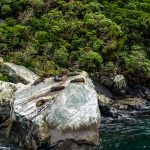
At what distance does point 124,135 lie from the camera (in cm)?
2758

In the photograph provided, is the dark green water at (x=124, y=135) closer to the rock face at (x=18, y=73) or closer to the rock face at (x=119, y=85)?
the rock face at (x=119, y=85)

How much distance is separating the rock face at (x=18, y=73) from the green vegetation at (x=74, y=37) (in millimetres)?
2077

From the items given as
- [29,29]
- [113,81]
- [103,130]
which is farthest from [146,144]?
[29,29]

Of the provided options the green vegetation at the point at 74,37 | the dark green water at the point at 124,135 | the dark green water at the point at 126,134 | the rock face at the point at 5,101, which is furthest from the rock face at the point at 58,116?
the green vegetation at the point at 74,37

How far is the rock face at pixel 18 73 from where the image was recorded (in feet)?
108

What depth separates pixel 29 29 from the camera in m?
41.9

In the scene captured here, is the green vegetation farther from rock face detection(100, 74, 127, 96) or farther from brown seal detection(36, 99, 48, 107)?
brown seal detection(36, 99, 48, 107)

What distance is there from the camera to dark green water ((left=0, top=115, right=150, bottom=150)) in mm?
24672

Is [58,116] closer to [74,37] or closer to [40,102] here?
[40,102]

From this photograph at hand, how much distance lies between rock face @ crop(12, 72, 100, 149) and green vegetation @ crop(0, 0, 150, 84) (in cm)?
1163

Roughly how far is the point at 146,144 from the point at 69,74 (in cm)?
653

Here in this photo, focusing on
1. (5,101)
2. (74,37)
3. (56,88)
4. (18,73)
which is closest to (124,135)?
(56,88)

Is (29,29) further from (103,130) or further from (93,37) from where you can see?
(103,130)

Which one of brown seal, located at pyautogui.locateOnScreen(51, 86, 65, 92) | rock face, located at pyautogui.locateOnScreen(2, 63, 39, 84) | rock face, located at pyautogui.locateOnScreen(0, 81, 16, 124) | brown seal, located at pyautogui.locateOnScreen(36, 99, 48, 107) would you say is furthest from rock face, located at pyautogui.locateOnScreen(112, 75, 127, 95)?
brown seal, located at pyautogui.locateOnScreen(36, 99, 48, 107)
